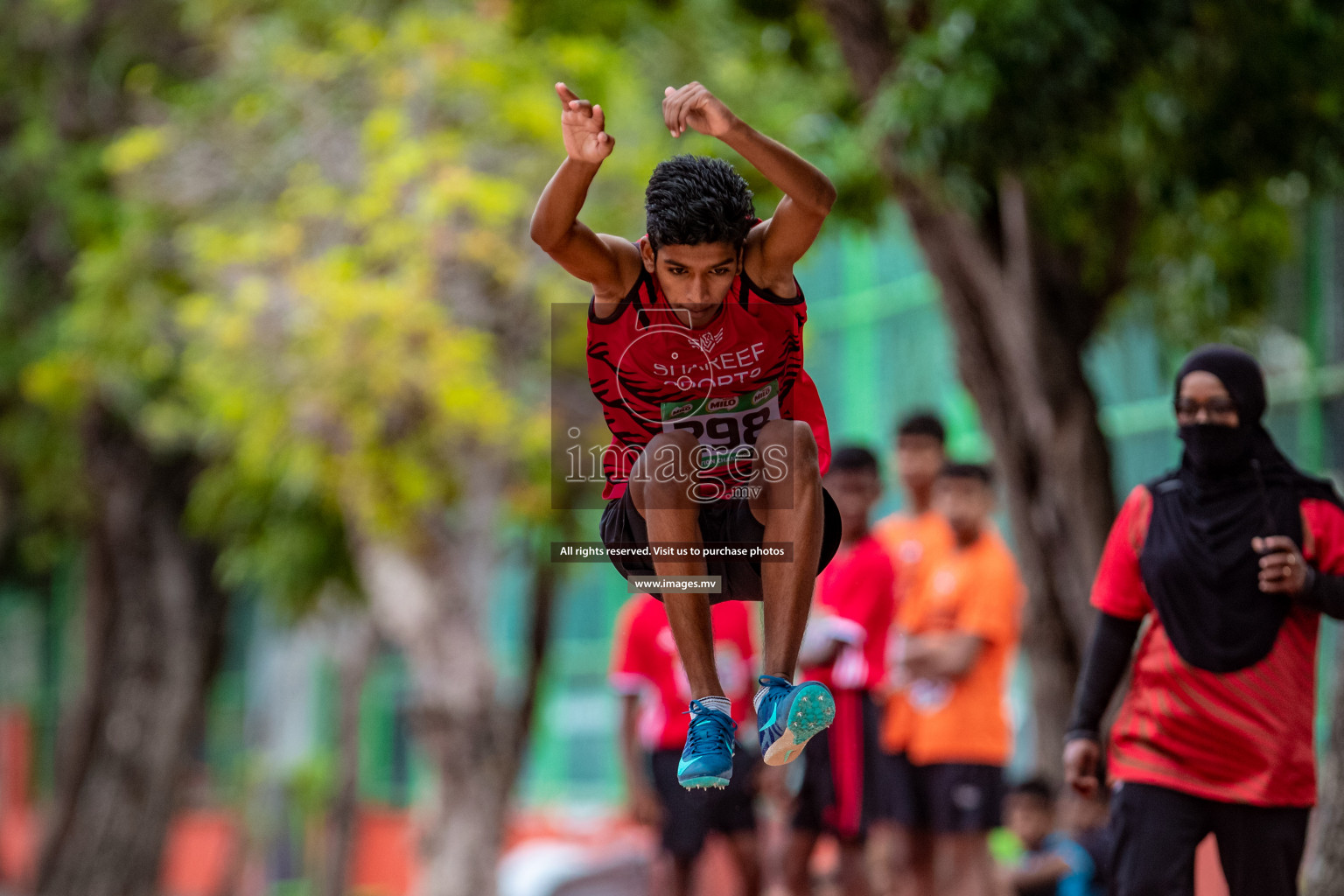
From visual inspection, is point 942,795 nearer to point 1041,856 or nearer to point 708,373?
point 1041,856

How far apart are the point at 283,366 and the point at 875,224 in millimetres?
4525

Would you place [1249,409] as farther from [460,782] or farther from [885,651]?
[460,782]

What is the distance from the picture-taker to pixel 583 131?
3854mm

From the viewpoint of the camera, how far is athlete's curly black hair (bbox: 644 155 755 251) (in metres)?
3.80

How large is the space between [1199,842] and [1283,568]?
841mm

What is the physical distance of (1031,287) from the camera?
29.2ft

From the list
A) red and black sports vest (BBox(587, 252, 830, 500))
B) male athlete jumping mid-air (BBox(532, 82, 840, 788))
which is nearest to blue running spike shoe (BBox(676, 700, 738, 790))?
male athlete jumping mid-air (BBox(532, 82, 840, 788))

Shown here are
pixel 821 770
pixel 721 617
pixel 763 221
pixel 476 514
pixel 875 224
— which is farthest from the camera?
pixel 476 514

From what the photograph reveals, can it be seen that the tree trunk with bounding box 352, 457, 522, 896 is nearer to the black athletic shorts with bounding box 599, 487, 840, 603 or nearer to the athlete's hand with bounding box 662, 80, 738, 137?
the black athletic shorts with bounding box 599, 487, 840, 603

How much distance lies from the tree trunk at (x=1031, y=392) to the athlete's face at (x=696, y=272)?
15.7ft

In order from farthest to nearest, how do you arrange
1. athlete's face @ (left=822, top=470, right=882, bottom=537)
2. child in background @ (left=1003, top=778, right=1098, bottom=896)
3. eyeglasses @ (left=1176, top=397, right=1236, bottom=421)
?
child in background @ (left=1003, top=778, right=1098, bottom=896) < athlete's face @ (left=822, top=470, right=882, bottom=537) < eyeglasses @ (left=1176, top=397, right=1236, bottom=421)

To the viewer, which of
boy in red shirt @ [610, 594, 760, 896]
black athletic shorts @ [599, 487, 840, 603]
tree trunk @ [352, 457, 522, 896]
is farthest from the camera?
tree trunk @ [352, 457, 522, 896]

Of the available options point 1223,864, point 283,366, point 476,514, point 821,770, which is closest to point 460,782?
point 476,514

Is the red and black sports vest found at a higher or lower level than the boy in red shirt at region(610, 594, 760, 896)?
higher
